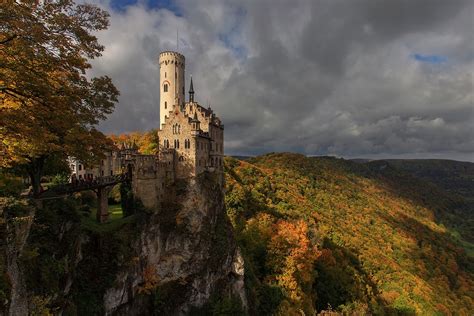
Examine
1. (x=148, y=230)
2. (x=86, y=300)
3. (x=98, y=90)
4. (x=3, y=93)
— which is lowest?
(x=86, y=300)

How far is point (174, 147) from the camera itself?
139ft

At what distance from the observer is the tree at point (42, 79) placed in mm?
13586

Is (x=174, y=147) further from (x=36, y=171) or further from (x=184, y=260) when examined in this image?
(x=36, y=171)

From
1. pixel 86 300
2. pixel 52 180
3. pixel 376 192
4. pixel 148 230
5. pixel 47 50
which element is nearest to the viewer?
Answer: pixel 47 50

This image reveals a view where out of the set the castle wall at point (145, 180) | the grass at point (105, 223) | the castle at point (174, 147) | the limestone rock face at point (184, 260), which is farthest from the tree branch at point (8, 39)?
the castle wall at point (145, 180)

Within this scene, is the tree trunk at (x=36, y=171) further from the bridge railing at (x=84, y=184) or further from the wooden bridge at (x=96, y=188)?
the bridge railing at (x=84, y=184)

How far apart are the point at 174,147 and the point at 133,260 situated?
16.6 metres

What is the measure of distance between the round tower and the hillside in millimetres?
27541

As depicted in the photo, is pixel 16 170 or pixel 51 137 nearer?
pixel 51 137

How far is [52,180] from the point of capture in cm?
3906

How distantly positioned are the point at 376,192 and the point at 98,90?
187910 mm

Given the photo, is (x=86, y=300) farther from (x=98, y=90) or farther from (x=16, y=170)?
(x=98, y=90)

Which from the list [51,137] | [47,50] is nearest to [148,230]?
[51,137]

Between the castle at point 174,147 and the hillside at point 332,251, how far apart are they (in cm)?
1919
